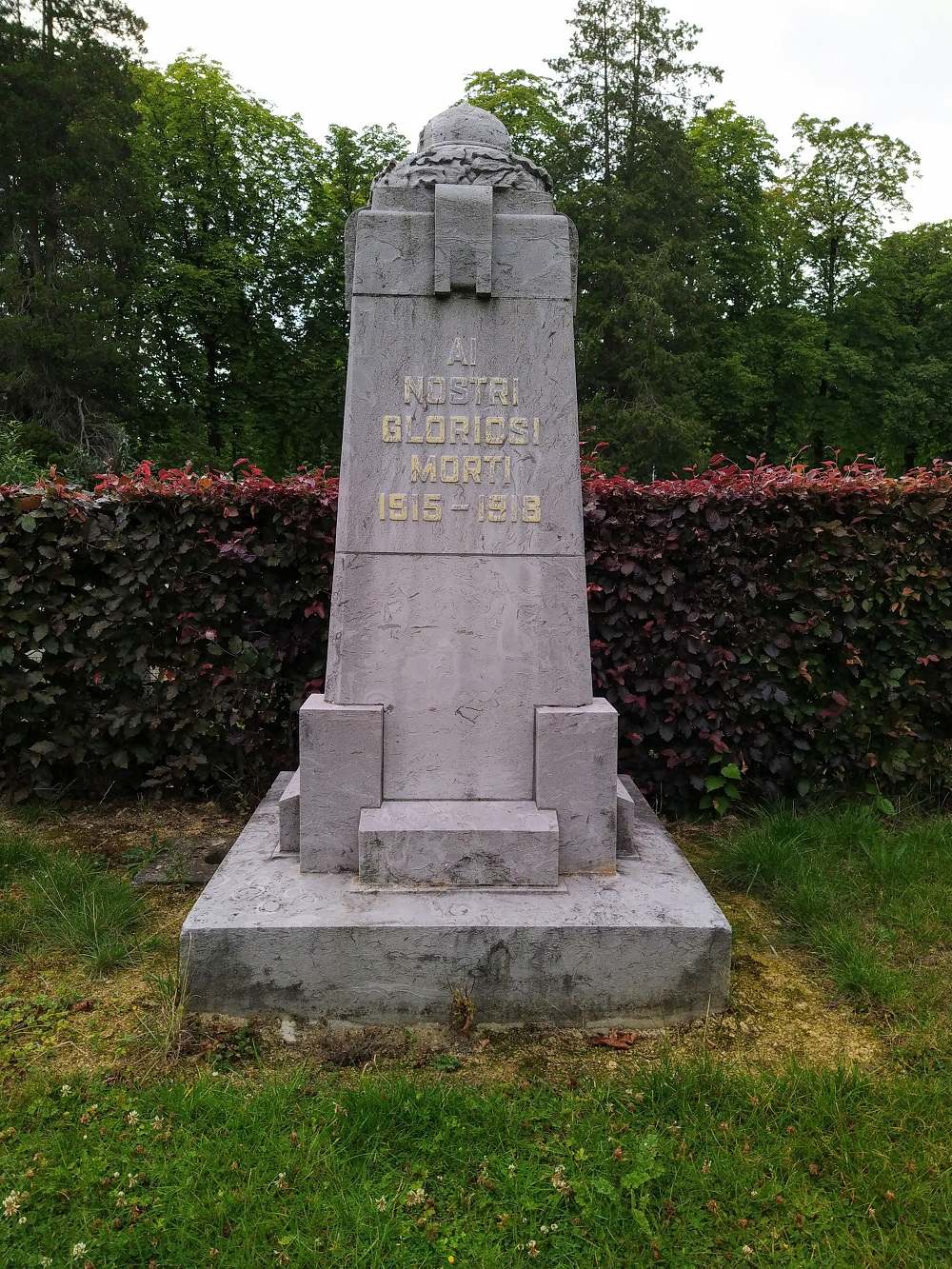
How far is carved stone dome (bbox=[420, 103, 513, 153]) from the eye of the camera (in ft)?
10.7

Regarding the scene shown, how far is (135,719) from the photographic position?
15.1ft

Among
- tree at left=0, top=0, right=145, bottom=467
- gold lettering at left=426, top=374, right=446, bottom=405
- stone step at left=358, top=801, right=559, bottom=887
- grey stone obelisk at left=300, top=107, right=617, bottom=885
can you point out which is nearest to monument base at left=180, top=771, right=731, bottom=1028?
stone step at left=358, top=801, right=559, bottom=887

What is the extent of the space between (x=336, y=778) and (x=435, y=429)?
4.24ft

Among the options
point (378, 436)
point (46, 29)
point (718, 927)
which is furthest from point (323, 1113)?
point (46, 29)

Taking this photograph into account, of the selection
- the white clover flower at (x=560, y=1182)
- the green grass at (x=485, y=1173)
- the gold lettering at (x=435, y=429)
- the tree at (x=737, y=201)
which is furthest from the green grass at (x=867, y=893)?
the tree at (x=737, y=201)

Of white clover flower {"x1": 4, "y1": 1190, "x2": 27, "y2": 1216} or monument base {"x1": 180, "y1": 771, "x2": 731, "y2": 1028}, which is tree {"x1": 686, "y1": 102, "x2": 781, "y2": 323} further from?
white clover flower {"x1": 4, "y1": 1190, "x2": 27, "y2": 1216}

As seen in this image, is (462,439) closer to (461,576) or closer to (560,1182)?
(461,576)

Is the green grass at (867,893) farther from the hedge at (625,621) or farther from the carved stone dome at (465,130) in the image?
the carved stone dome at (465,130)

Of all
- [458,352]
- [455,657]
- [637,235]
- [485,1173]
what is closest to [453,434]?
[458,352]

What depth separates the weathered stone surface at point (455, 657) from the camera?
304 cm

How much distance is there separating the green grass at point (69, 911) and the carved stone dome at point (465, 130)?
316 cm

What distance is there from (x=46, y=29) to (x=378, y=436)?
1914cm

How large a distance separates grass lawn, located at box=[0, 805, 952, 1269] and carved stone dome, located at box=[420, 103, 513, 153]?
318 centimetres

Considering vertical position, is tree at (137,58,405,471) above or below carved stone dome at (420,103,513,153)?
above
